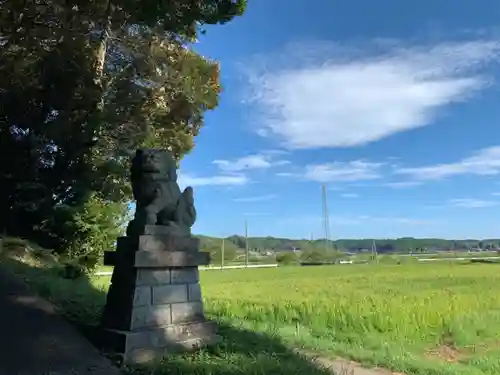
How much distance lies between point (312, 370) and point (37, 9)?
7.66 meters

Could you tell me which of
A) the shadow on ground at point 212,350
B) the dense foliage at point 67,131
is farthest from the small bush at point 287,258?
the shadow on ground at point 212,350

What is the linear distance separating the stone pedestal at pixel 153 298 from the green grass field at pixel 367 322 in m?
0.32

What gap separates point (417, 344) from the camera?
29.7 feet

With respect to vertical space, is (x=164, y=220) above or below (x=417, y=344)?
above

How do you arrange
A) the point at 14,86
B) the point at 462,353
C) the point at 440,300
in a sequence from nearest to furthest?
the point at 462,353
the point at 14,86
the point at 440,300

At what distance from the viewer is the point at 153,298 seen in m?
5.05

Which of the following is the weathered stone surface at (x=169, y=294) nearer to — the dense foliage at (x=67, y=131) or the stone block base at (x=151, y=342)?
the stone block base at (x=151, y=342)

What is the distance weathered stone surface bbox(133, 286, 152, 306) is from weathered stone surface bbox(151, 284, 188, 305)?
6 centimetres

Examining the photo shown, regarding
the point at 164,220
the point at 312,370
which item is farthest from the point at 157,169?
the point at 312,370

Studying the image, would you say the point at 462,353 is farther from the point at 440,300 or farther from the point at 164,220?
the point at 164,220

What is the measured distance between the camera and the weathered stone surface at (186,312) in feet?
17.2

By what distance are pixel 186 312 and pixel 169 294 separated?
13.0 inches

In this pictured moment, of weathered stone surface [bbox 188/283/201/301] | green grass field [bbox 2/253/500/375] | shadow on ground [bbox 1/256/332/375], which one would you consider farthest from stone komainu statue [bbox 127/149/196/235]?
green grass field [bbox 2/253/500/375]

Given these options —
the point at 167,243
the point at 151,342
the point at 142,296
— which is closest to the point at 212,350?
the point at 151,342
